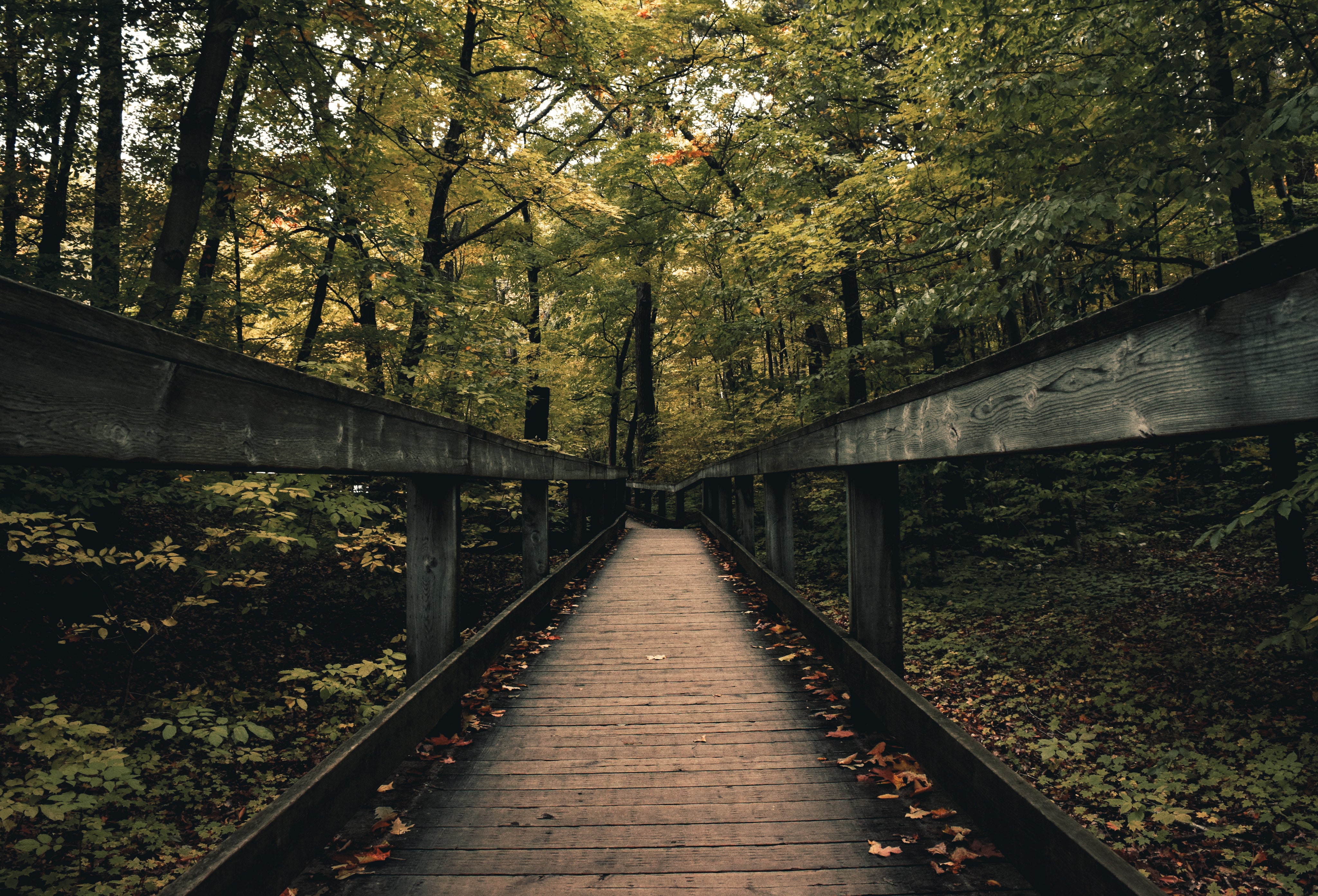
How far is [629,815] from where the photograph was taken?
86.0 inches

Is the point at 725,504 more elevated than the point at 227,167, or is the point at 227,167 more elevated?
the point at 227,167

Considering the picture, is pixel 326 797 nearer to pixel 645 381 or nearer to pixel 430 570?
pixel 430 570

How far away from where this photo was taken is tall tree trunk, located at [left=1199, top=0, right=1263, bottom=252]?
414 centimetres

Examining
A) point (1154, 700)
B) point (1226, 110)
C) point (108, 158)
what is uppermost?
point (108, 158)

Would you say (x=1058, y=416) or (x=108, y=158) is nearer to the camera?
(x=1058, y=416)

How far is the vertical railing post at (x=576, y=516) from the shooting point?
7465 mm

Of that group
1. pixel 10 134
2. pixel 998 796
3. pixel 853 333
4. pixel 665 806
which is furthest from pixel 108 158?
pixel 853 333

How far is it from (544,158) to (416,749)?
9263 mm

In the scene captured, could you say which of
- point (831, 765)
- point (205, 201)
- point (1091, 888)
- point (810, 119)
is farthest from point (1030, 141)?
point (205, 201)

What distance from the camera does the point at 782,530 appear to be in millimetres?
4875

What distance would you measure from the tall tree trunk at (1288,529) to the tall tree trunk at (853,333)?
4230mm

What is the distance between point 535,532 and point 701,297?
8212 millimetres

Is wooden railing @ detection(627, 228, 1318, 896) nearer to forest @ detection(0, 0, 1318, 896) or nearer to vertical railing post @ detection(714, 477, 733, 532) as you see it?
forest @ detection(0, 0, 1318, 896)

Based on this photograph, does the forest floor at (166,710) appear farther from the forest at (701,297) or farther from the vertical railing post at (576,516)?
the vertical railing post at (576,516)
